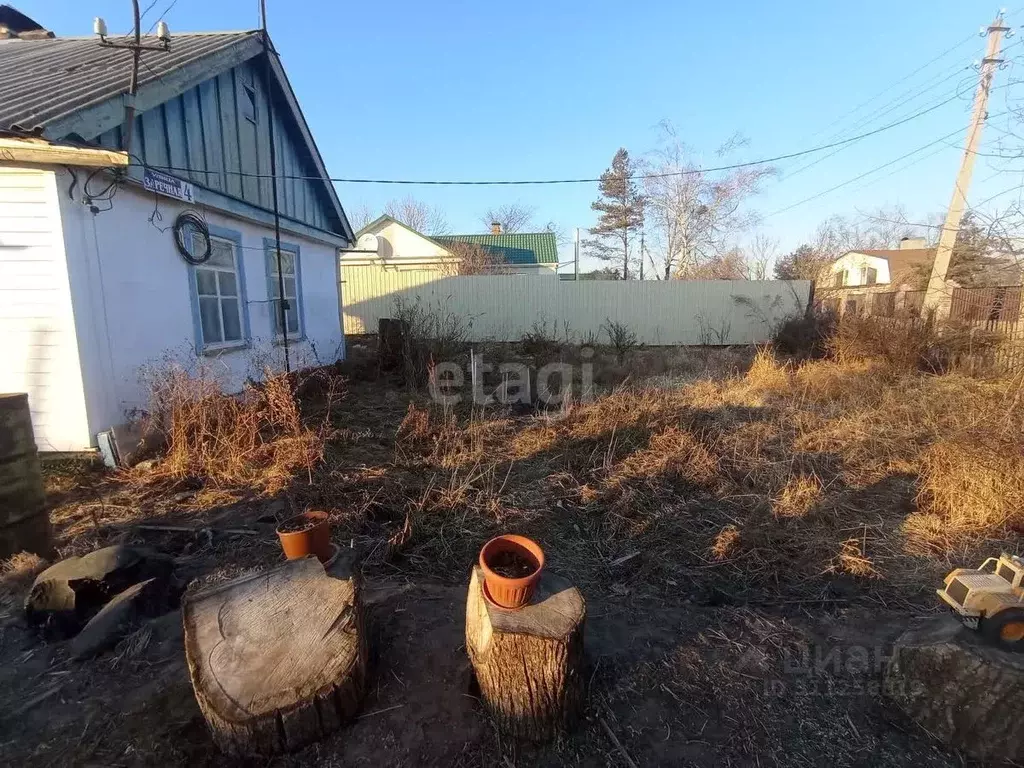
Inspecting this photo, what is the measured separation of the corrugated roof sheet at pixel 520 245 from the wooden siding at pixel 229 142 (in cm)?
1708

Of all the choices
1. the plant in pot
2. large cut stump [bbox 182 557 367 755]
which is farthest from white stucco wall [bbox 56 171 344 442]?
large cut stump [bbox 182 557 367 755]

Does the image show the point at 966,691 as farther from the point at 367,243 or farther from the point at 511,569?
the point at 367,243

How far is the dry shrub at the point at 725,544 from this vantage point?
3037 millimetres

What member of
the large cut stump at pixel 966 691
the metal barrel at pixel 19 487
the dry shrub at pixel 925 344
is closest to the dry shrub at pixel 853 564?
the large cut stump at pixel 966 691

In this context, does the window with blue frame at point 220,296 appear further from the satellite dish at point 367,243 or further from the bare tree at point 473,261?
the satellite dish at point 367,243

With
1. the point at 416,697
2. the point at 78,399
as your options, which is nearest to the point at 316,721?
the point at 416,697

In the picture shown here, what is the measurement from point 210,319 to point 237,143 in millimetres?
2580

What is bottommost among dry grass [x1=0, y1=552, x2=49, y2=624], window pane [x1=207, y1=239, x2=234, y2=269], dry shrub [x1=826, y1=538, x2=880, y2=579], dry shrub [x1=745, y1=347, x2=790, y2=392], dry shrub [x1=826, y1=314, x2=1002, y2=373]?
dry shrub [x1=826, y1=538, x2=880, y2=579]

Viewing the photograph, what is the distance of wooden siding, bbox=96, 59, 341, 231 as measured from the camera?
510 cm

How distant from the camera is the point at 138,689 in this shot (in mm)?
1981

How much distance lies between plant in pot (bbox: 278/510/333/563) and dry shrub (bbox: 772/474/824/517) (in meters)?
3.09

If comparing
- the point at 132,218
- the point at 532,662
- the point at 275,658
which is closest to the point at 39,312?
the point at 132,218

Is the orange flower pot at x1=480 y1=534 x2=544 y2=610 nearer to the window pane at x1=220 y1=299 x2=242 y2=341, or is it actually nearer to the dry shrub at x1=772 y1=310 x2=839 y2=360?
the window pane at x1=220 y1=299 x2=242 y2=341

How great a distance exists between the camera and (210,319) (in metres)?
6.15
